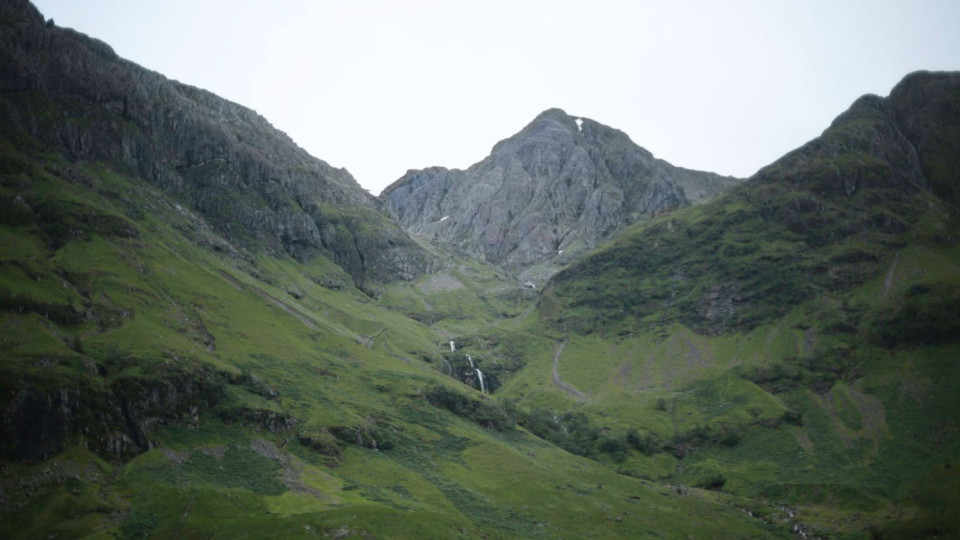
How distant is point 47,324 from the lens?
12325 centimetres

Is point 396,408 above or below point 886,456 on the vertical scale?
below

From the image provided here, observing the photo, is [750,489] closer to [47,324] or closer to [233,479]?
[233,479]

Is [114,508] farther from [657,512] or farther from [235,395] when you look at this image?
[657,512]

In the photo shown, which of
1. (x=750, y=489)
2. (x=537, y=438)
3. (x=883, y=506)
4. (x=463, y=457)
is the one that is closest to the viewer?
(x=883, y=506)

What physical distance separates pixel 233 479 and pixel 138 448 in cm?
1755

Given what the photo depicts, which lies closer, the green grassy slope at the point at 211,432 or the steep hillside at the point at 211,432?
the steep hillside at the point at 211,432

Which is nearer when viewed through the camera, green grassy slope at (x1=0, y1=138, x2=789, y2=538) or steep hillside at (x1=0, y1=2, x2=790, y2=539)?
steep hillside at (x1=0, y1=2, x2=790, y2=539)

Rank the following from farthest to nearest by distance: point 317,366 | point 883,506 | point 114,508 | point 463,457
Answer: point 317,366 < point 463,457 < point 883,506 < point 114,508

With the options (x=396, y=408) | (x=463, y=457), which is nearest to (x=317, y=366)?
(x=396, y=408)

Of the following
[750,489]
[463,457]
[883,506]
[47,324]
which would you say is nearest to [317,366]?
[463,457]

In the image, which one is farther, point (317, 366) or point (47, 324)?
point (317, 366)

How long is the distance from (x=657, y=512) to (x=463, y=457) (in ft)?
166

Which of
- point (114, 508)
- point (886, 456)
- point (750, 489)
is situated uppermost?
point (886, 456)

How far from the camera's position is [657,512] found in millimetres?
141125
